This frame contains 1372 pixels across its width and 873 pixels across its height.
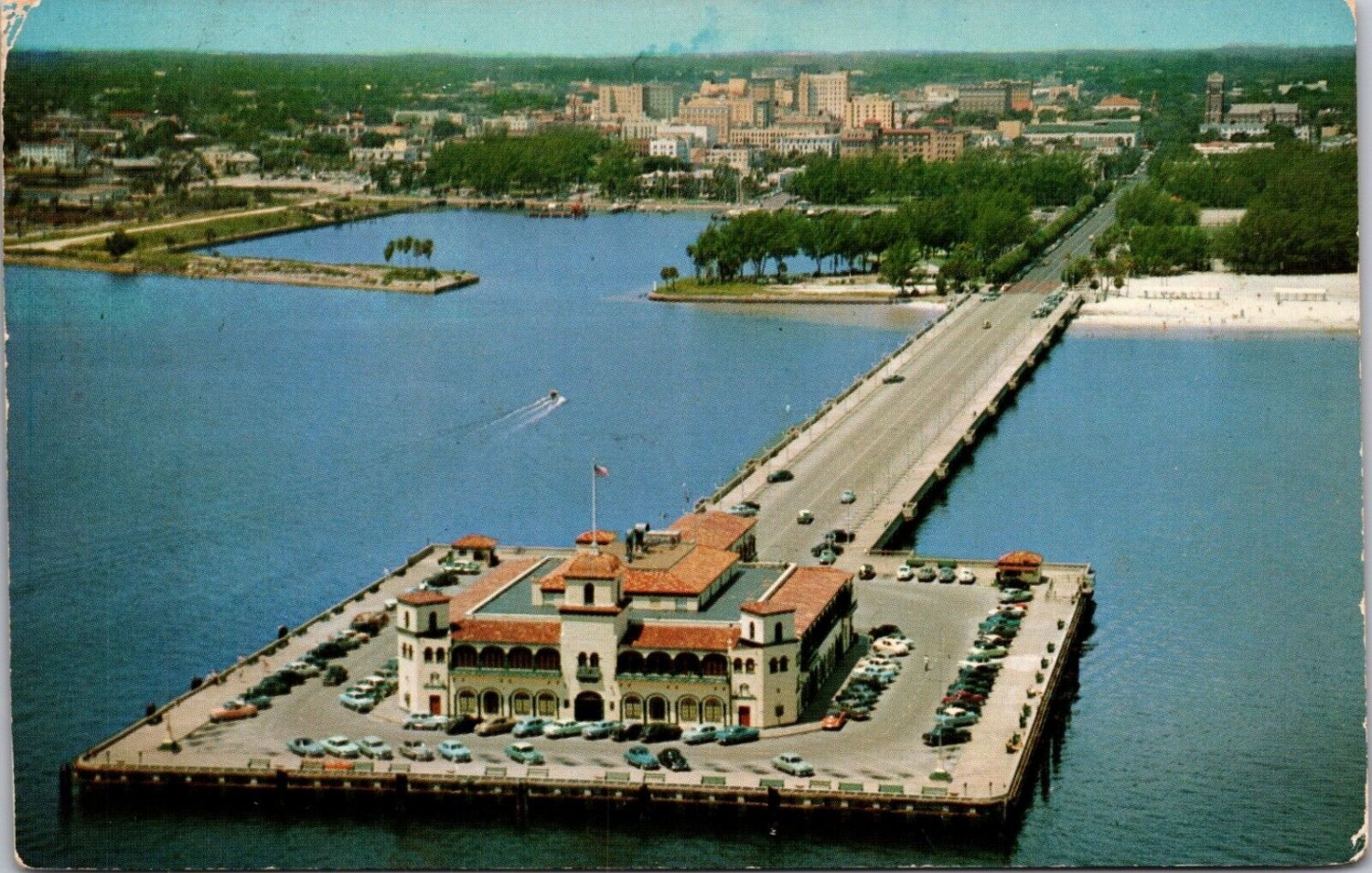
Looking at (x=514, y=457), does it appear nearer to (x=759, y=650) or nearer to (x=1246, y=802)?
(x=759, y=650)

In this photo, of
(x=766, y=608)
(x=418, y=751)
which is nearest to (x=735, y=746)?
(x=766, y=608)

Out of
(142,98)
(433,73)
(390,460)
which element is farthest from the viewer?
(433,73)

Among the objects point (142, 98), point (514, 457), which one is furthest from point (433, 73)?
point (514, 457)

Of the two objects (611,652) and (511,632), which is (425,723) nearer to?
(511,632)

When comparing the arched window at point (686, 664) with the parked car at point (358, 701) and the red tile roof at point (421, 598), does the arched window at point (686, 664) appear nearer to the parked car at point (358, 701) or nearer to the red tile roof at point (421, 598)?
the red tile roof at point (421, 598)

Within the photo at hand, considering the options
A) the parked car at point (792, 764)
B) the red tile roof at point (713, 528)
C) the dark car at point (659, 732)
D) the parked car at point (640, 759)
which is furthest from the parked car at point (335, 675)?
the parked car at point (792, 764)

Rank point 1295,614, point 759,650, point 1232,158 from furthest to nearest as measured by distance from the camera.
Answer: point 1232,158 < point 1295,614 < point 759,650
